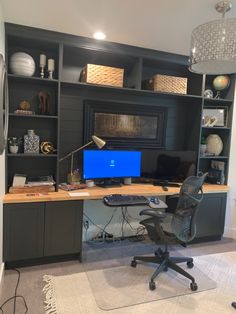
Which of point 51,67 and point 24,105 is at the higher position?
point 51,67

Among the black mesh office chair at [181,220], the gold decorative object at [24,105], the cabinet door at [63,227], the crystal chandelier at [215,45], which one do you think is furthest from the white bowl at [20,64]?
the black mesh office chair at [181,220]

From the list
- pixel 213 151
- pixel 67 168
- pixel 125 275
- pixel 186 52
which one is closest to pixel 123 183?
pixel 67 168

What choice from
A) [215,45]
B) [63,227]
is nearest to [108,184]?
[63,227]

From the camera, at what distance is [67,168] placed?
10.1 ft

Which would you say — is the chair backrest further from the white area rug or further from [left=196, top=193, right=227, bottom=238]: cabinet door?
[left=196, top=193, right=227, bottom=238]: cabinet door

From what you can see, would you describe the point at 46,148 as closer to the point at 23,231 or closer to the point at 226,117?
the point at 23,231

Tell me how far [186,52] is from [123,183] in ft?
5.96

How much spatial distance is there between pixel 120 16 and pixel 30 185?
1.88 metres

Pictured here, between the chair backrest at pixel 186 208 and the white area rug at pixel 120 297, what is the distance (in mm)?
508

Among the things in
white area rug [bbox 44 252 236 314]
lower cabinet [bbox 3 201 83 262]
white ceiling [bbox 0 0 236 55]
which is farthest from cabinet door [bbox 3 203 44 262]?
white ceiling [bbox 0 0 236 55]

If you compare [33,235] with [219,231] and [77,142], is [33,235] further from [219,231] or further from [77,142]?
[219,231]

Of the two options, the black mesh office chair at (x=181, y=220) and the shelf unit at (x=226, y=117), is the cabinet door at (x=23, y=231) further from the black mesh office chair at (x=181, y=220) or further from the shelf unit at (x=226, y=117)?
the shelf unit at (x=226, y=117)

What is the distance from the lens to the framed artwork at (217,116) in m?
3.45

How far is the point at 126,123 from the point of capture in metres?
3.25
